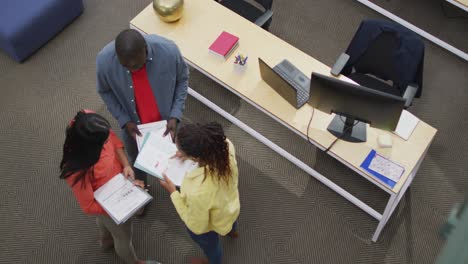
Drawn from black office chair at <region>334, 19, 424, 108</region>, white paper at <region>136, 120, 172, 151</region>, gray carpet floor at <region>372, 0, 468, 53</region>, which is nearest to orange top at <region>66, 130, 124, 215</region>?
white paper at <region>136, 120, 172, 151</region>

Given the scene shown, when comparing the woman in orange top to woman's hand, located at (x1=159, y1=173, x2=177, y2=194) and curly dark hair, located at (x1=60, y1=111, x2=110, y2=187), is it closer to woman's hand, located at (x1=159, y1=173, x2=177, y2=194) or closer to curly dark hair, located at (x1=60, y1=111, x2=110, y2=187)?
curly dark hair, located at (x1=60, y1=111, x2=110, y2=187)

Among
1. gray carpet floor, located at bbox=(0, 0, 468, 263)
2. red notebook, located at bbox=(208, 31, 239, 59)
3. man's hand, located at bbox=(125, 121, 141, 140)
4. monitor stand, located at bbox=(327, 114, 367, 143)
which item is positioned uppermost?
red notebook, located at bbox=(208, 31, 239, 59)

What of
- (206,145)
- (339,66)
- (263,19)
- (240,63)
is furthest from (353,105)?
(263,19)

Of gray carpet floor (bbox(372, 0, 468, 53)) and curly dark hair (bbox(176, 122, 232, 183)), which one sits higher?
curly dark hair (bbox(176, 122, 232, 183))

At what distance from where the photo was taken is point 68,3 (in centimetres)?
445

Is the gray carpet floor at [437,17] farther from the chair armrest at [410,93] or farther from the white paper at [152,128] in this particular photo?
the white paper at [152,128]

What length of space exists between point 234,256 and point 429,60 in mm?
2492

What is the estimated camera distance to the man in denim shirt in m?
2.68

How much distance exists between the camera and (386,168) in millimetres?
3037

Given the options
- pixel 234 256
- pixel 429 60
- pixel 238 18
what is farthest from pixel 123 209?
pixel 429 60

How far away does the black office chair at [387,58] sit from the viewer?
3.31 metres

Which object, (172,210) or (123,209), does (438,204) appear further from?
(123,209)

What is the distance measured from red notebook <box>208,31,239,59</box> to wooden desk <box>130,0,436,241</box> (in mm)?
50

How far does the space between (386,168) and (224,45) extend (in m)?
1.39
